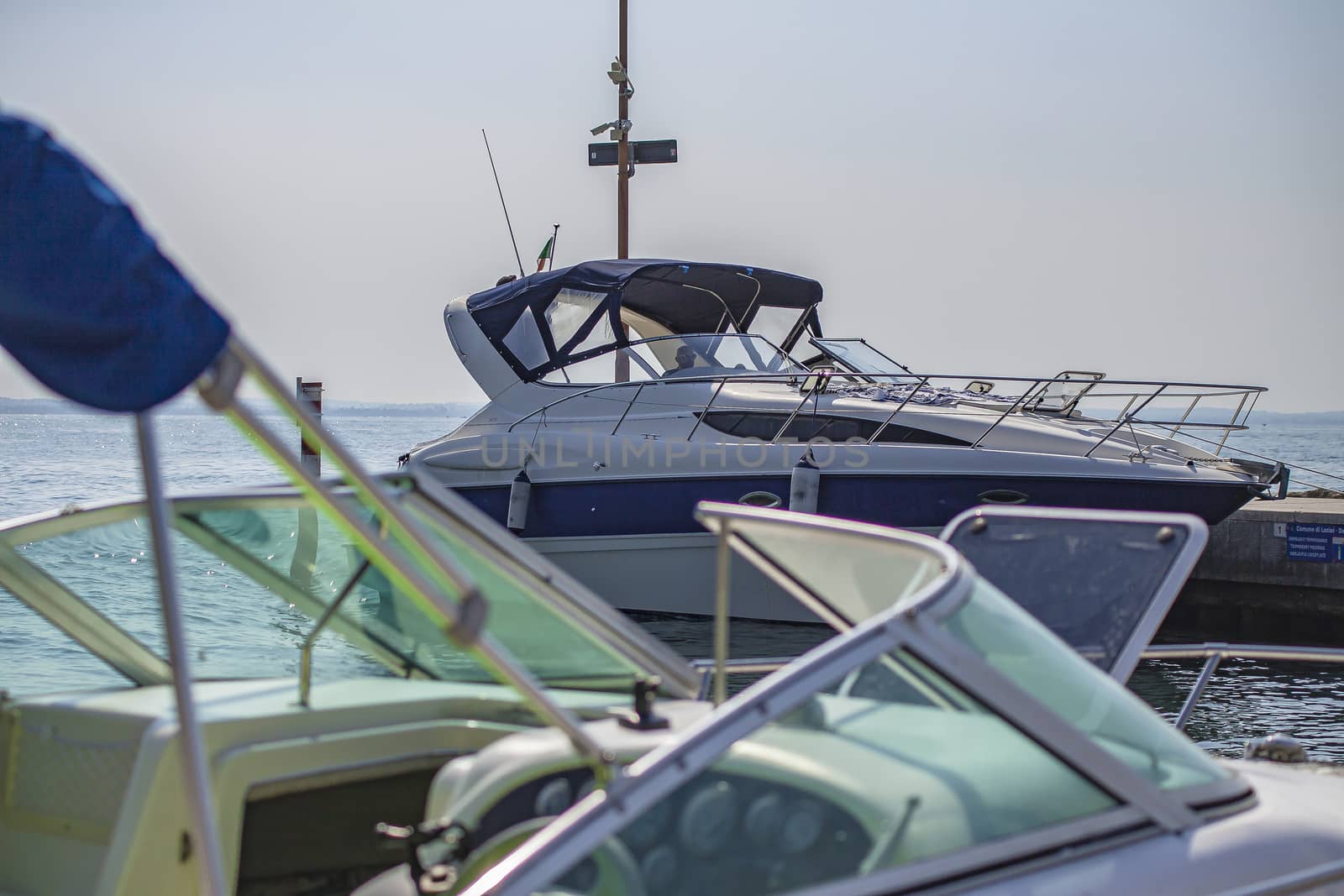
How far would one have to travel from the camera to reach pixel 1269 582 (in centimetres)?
1220

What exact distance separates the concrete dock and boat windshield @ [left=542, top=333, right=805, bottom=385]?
4.55m

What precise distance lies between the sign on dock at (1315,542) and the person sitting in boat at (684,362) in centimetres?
590

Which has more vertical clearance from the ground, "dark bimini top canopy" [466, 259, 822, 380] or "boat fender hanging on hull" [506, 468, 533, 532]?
"dark bimini top canopy" [466, 259, 822, 380]

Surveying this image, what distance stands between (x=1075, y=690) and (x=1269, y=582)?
10784 millimetres

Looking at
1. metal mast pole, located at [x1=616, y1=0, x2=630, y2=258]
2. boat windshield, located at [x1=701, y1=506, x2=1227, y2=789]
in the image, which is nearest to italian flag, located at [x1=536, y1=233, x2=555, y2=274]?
metal mast pole, located at [x1=616, y1=0, x2=630, y2=258]

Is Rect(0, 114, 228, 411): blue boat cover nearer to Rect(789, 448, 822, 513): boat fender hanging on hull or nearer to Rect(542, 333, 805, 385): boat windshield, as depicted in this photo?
Rect(789, 448, 822, 513): boat fender hanging on hull

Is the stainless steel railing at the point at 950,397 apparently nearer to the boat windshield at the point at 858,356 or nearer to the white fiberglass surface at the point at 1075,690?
the boat windshield at the point at 858,356

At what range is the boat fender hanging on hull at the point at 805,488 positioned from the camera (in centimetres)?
1000

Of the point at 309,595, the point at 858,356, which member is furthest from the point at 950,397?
the point at 309,595

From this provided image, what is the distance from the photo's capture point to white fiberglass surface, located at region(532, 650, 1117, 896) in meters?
2.11

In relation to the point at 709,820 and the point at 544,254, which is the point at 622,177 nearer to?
the point at 544,254

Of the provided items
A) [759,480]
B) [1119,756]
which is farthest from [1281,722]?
[1119,756]

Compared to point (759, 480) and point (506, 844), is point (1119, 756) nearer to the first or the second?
point (506, 844)

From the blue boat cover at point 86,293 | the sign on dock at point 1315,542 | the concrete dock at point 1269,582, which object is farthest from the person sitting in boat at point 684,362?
the blue boat cover at point 86,293
